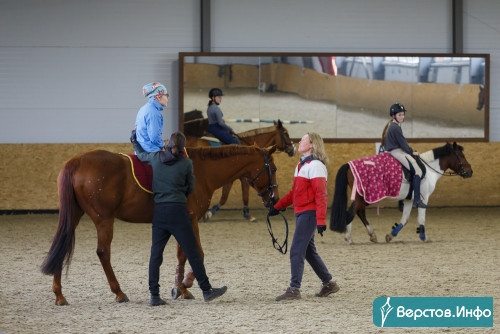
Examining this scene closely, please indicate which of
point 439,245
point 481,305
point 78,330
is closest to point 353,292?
point 481,305

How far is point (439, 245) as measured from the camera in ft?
38.2

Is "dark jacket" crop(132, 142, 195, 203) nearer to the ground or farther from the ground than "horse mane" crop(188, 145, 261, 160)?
nearer to the ground

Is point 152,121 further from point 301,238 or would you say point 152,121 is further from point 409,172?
point 409,172

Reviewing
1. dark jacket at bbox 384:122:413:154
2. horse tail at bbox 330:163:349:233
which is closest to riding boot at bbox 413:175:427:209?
dark jacket at bbox 384:122:413:154

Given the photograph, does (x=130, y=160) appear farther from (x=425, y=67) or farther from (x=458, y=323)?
(x=425, y=67)

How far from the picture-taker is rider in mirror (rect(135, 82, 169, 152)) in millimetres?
7871

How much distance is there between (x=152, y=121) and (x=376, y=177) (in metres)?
4.53

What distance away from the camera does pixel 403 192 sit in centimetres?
1193

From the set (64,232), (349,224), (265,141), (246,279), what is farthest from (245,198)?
(64,232)

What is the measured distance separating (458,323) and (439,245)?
5020mm

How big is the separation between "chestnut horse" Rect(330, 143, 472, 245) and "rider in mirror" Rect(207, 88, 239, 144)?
10.4ft

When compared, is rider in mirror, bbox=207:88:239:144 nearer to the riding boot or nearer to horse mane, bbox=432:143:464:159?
horse mane, bbox=432:143:464:159

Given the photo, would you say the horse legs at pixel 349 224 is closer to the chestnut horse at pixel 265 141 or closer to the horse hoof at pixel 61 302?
the chestnut horse at pixel 265 141

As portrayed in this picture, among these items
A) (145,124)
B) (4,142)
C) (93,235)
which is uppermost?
(145,124)
